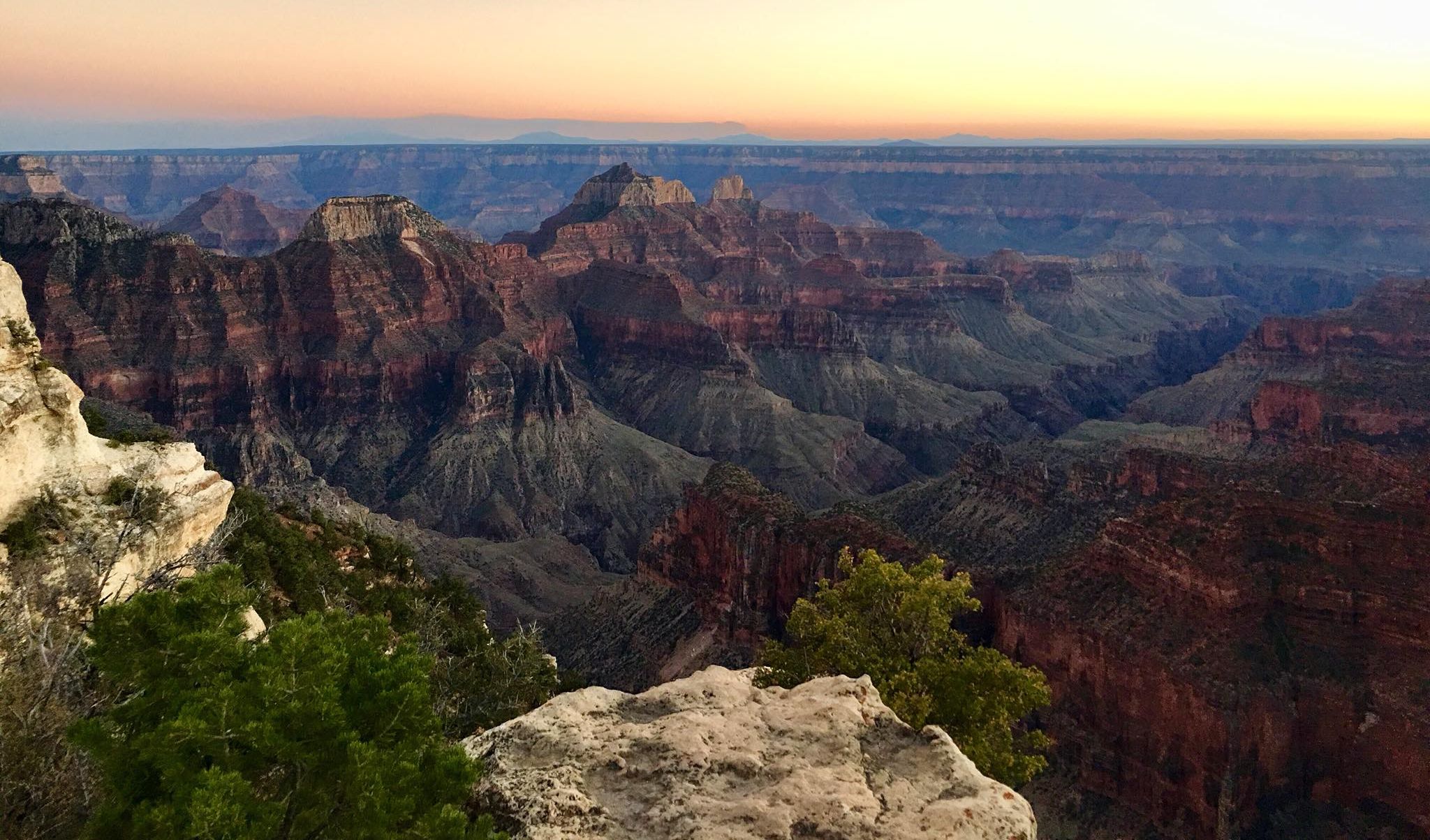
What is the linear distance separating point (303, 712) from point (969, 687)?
18.0 meters

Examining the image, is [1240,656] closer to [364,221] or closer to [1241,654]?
[1241,654]

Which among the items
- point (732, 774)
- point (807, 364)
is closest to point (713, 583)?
point (732, 774)

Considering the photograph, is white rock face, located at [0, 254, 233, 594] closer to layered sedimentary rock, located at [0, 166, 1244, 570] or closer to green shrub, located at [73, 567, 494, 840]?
green shrub, located at [73, 567, 494, 840]

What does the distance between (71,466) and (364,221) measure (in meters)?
113

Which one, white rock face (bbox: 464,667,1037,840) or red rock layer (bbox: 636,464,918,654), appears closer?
white rock face (bbox: 464,667,1037,840)

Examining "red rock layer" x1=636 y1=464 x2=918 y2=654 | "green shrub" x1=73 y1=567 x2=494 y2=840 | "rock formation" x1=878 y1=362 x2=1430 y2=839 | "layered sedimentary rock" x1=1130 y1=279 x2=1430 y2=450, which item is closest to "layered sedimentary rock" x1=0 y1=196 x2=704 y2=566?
"red rock layer" x1=636 y1=464 x2=918 y2=654

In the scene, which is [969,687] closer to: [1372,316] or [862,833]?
[862,833]

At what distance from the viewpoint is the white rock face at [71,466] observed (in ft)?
73.7

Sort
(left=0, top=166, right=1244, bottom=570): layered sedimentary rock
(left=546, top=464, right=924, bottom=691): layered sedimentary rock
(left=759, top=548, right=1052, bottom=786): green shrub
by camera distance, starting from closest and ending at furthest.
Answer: (left=759, top=548, right=1052, bottom=786): green shrub → (left=546, top=464, right=924, bottom=691): layered sedimentary rock → (left=0, top=166, right=1244, bottom=570): layered sedimentary rock

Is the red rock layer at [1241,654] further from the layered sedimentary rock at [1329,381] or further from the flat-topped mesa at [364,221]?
the flat-topped mesa at [364,221]

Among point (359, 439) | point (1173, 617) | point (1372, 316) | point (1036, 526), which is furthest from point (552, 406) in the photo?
point (1372, 316)

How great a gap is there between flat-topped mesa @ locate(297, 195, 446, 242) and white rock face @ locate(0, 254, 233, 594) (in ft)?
340

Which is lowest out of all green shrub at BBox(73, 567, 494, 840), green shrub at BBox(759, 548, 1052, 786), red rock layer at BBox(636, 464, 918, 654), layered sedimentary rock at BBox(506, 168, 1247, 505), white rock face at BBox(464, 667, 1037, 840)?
layered sedimentary rock at BBox(506, 168, 1247, 505)

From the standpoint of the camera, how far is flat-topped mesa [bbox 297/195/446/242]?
407ft
